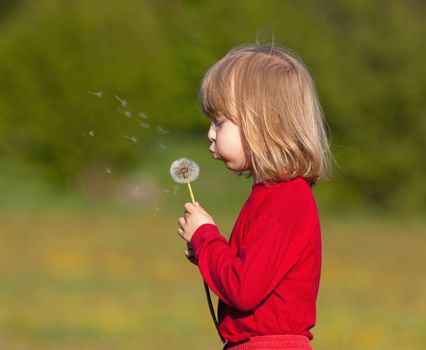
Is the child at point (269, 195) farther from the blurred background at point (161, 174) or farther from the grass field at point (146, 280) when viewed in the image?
the blurred background at point (161, 174)

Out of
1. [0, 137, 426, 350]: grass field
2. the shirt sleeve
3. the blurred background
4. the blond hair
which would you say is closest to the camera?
the shirt sleeve

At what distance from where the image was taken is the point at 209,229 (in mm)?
3445

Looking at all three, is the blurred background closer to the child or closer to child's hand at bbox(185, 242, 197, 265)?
child's hand at bbox(185, 242, 197, 265)

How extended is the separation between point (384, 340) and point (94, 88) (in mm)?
23330

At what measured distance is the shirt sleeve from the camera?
3.28 metres

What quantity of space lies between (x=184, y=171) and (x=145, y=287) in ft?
33.8

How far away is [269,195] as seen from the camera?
11.2 ft

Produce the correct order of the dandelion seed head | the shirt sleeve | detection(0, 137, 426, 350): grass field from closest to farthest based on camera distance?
the shirt sleeve, the dandelion seed head, detection(0, 137, 426, 350): grass field

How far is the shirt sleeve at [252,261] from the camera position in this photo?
129 inches

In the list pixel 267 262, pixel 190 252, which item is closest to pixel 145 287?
pixel 190 252

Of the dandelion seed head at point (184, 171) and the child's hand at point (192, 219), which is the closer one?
the child's hand at point (192, 219)

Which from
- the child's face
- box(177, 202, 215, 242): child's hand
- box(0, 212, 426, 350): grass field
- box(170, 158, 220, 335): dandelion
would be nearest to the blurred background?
box(0, 212, 426, 350): grass field

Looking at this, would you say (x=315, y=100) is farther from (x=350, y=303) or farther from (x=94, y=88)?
(x=94, y=88)

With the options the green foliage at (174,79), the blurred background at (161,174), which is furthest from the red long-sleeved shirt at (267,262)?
the green foliage at (174,79)
